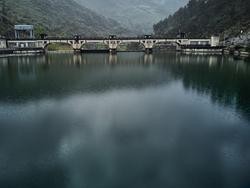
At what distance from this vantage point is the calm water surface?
744 inches

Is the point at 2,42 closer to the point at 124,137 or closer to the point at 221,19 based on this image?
the point at 124,137

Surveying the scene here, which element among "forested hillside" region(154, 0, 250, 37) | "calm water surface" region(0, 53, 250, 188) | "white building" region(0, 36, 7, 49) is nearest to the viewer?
"calm water surface" region(0, 53, 250, 188)

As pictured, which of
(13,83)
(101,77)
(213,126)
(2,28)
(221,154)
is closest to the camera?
(221,154)

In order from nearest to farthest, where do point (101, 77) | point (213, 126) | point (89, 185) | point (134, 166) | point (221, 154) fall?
1. point (89, 185)
2. point (134, 166)
3. point (221, 154)
4. point (213, 126)
5. point (101, 77)

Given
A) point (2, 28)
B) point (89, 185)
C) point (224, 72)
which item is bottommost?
point (89, 185)

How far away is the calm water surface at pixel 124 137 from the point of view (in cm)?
1891

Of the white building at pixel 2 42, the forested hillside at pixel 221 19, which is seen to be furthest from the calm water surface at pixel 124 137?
the forested hillside at pixel 221 19

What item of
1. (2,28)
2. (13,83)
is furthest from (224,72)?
(2,28)

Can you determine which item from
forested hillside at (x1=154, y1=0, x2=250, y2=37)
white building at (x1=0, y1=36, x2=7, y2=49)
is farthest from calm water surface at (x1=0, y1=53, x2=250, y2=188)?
forested hillside at (x1=154, y1=0, x2=250, y2=37)

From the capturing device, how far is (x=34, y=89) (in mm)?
45031

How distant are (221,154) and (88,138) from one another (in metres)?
12.1

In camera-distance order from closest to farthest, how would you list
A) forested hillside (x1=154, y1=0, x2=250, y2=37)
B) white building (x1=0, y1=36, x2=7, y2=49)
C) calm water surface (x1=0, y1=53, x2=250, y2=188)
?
calm water surface (x1=0, y1=53, x2=250, y2=188) → white building (x1=0, y1=36, x2=7, y2=49) → forested hillside (x1=154, y1=0, x2=250, y2=37)

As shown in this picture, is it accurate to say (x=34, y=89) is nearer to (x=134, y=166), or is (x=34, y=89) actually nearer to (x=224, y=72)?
(x=134, y=166)

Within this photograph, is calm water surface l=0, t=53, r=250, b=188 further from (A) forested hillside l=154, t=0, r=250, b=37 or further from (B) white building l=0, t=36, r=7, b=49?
(A) forested hillside l=154, t=0, r=250, b=37
